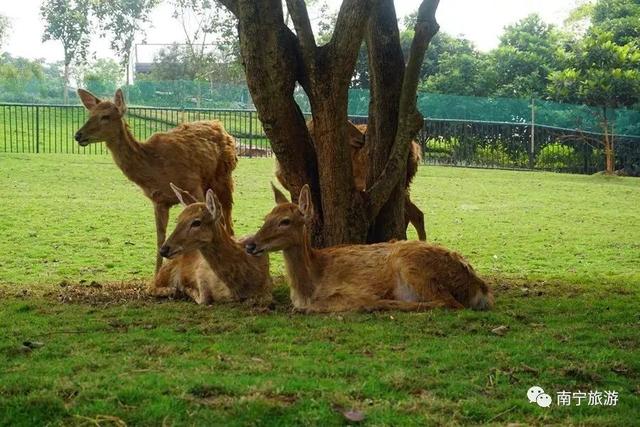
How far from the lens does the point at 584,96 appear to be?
116 feet

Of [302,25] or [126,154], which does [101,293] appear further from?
[302,25]

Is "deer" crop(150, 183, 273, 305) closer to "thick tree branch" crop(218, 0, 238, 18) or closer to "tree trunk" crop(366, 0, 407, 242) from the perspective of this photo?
"tree trunk" crop(366, 0, 407, 242)

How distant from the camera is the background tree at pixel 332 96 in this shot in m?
8.94

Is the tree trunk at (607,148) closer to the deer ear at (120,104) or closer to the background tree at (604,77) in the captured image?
the background tree at (604,77)

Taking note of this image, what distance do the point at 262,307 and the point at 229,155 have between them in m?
4.56

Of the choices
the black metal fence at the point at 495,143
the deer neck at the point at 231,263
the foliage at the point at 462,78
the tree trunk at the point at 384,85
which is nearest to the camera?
the deer neck at the point at 231,263

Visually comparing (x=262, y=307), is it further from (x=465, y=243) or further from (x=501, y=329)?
(x=465, y=243)

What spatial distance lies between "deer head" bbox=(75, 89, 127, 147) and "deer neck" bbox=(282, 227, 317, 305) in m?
3.91

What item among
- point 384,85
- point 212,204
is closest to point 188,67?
point 384,85

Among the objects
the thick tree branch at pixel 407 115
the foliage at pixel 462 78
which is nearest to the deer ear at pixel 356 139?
the thick tree branch at pixel 407 115

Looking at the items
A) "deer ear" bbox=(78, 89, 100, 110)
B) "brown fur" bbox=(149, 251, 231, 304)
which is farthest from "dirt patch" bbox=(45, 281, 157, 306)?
"deer ear" bbox=(78, 89, 100, 110)

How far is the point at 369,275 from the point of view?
844 cm

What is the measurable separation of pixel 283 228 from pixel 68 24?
44.1 metres

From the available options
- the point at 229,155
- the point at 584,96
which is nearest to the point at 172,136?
the point at 229,155
